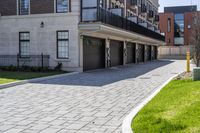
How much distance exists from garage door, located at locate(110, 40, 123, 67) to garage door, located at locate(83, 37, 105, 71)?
2533 mm

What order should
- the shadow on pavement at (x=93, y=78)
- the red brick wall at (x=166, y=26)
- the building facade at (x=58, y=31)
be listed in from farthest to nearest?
the red brick wall at (x=166, y=26)
the building facade at (x=58, y=31)
the shadow on pavement at (x=93, y=78)

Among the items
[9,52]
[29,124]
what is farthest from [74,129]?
[9,52]

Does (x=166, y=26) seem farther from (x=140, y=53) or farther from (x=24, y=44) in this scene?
(x=24, y=44)

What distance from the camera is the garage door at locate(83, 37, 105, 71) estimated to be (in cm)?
2204

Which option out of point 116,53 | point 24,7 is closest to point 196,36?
point 24,7

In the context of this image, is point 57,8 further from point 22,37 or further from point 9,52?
point 9,52

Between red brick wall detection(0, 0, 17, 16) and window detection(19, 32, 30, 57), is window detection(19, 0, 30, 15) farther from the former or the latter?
window detection(19, 32, 30, 57)

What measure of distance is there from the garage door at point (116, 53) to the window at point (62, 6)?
7527 millimetres

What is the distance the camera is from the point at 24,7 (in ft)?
74.3

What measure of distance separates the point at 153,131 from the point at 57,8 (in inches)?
671

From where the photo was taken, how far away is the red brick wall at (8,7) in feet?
75.1

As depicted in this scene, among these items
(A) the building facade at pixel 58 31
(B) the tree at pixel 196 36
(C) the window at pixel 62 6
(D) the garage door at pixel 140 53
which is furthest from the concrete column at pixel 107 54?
(D) the garage door at pixel 140 53

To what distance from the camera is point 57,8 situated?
2145cm

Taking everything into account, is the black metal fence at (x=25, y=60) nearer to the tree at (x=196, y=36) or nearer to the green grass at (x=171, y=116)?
the tree at (x=196, y=36)
